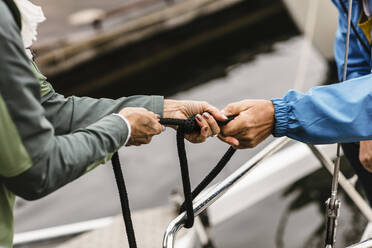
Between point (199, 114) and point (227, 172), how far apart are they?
114 inches

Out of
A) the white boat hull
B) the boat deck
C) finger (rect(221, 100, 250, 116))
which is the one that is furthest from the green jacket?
the white boat hull

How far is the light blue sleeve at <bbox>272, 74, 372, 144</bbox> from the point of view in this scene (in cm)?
129

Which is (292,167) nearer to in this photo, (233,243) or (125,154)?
(233,243)

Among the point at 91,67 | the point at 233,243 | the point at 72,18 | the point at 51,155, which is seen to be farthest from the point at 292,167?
the point at 72,18

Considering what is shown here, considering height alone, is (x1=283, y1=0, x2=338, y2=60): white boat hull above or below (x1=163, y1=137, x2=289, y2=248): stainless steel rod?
below

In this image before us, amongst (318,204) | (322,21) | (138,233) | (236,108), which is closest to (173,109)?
(236,108)

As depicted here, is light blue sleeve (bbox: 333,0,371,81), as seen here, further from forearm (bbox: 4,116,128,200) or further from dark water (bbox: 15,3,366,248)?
dark water (bbox: 15,3,366,248)

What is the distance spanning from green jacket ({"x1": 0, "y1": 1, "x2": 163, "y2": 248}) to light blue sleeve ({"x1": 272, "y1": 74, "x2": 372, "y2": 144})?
0.55 metres

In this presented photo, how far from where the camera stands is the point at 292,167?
2746 mm

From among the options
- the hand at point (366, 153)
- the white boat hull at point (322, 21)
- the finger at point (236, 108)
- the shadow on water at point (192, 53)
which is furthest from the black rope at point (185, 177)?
the shadow on water at point (192, 53)

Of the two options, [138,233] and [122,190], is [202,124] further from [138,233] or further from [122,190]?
[138,233]

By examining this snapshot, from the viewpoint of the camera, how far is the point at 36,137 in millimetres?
874

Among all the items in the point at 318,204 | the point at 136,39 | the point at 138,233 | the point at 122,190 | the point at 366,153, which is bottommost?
the point at 136,39

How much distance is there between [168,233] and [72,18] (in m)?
6.59
